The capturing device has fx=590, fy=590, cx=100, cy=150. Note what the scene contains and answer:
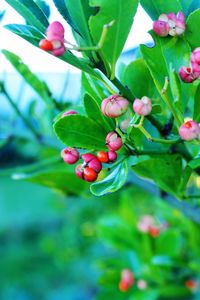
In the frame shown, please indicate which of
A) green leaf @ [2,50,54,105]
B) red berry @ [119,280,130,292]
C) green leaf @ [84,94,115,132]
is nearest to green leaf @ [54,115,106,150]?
green leaf @ [84,94,115,132]

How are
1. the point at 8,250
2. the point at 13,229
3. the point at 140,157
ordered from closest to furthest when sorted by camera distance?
the point at 140,157 → the point at 8,250 → the point at 13,229

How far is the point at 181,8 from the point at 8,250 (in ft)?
16.2

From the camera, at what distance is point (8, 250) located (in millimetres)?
5324

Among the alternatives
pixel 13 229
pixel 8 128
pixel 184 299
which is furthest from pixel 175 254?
pixel 13 229

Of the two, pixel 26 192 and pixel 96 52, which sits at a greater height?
pixel 96 52

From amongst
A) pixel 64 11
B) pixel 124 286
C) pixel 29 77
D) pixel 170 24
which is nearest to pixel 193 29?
pixel 170 24

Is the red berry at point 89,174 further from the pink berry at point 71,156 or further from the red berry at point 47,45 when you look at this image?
the red berry at point 47,45

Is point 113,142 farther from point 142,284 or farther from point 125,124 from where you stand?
point 142,284

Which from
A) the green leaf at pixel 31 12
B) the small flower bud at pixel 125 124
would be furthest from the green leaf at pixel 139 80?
the green leaf at pixel 31 12

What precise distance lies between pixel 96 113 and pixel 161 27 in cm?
11

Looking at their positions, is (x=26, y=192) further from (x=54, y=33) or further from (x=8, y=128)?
(x=54, y=33)

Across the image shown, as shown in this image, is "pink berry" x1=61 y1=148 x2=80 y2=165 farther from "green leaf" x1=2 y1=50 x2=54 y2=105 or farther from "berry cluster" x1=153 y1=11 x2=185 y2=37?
"green leaf" x1=2 y1=50 x2=54 y2=105

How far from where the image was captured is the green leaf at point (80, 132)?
0.59 meters

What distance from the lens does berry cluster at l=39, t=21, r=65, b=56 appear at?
1.67 feet
